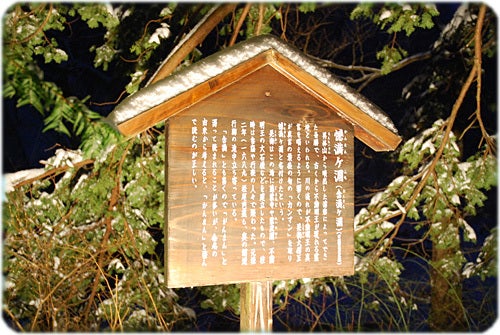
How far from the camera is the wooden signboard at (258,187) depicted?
238cm

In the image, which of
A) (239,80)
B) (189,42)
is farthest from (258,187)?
(189,42)

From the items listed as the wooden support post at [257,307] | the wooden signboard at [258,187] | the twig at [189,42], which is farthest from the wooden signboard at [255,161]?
the twig at [189,42]

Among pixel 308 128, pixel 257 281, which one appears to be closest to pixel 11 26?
pixel 308 128

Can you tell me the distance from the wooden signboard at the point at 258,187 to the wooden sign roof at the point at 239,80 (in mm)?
52

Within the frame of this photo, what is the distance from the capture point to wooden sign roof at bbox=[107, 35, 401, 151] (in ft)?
7.52

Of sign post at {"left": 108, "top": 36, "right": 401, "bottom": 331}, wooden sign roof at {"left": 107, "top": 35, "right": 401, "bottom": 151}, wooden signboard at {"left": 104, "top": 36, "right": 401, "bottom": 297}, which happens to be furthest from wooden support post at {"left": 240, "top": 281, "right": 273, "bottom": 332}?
wooden sign roof at {"left": 107, "top": 35, "right": 401, "bottom": 151}

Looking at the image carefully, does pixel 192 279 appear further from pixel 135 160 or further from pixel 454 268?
pixel 454 268

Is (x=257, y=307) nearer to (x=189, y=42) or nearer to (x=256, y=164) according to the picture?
(x=256, y=164)

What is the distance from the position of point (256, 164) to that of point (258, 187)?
13 centimetres

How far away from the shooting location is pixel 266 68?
2598 mm

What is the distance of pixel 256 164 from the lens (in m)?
2.53

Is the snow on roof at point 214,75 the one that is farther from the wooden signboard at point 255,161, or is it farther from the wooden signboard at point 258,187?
the wooden signboard at point 258,187

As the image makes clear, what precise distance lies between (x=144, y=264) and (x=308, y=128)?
10.1ft

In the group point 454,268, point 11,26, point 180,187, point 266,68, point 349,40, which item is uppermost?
point 349,40
